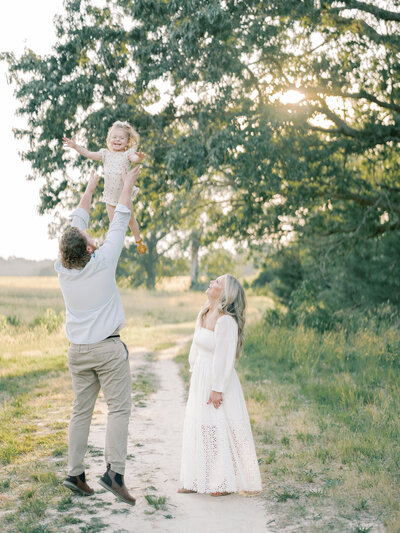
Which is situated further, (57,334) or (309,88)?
(57,334)

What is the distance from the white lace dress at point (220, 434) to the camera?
5152 millimetres

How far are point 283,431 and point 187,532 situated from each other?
124 inches

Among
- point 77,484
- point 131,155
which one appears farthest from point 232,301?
point 77,484

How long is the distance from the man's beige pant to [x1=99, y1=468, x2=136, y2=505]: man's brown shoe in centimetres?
4

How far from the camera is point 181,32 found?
1005 cm

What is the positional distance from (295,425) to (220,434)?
2554 mm

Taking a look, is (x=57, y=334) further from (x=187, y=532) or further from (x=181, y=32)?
(x=187, y=532)

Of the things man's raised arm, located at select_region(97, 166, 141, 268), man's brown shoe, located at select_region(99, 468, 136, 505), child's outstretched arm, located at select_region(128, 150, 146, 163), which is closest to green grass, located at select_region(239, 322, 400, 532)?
man's brown shoe, located at select_region(99, 468, 136, 505)

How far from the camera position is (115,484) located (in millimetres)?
4750

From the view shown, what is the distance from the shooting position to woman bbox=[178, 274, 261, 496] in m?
5.16

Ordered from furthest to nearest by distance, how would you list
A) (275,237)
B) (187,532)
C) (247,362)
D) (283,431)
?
(275,237) < (247,362) < (283,431) < (187,532)

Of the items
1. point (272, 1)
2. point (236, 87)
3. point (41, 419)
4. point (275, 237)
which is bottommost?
point (41, 419)

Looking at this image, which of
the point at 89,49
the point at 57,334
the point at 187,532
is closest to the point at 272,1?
the point at 89,49

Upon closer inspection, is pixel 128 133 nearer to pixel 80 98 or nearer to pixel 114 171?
pixel 114 171
